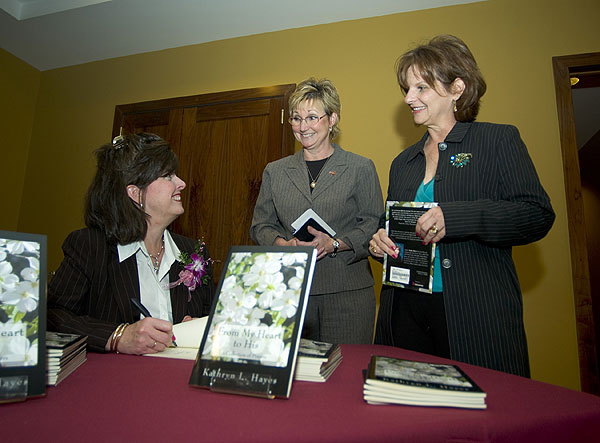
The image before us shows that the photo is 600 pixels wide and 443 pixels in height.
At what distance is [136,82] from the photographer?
4.40m

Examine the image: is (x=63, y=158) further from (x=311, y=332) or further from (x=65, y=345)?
(x=65, y=345)

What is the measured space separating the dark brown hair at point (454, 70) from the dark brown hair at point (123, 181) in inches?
Answer: 45.9

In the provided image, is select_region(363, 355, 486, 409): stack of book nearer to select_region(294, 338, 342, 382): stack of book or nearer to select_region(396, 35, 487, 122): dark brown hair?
select_region(294, 338, 342, 382): stack of book

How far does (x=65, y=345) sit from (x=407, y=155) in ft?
4.64

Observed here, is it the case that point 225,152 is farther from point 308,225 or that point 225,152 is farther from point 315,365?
point 315,365

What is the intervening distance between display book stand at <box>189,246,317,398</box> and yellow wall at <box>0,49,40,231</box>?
480 cm

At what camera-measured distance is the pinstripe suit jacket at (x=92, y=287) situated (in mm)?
1349

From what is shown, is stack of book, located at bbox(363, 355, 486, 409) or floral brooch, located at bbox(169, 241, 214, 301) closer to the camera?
stack of book, located at bbox(363, 355, 486, 409)

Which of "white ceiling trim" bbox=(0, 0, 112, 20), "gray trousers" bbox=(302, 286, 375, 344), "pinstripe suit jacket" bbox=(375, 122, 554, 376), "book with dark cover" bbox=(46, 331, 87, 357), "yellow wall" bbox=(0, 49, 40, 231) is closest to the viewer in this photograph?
"book with dark cover" bbox=(46, 331, 87, 357)

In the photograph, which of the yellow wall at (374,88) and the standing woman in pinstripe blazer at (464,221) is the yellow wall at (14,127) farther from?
the standing woman in pinstripe blazer at (464,221)

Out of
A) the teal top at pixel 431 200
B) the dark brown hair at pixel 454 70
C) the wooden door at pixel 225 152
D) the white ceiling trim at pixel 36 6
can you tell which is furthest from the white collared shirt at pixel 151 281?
the white ceiling trim at pixel 36 6

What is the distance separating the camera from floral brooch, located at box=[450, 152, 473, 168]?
4.86ft

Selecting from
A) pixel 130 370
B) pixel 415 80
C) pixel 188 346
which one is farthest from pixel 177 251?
pixel 415 80

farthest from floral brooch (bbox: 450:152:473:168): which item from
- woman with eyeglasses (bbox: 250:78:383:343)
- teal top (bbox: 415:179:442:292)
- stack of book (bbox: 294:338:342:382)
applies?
stack of book (bbox: 294:338:342:382)
